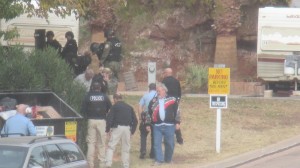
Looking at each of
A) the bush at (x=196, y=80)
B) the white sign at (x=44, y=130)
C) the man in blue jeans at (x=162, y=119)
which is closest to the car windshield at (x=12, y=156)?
the white sign at (x=44, y=130)

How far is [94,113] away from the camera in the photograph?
18.7m

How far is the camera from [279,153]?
2172cm

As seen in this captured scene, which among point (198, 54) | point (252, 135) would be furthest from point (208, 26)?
point (252, 135)

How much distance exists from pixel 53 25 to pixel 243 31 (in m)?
9.30

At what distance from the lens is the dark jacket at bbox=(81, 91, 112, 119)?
18.6 metres

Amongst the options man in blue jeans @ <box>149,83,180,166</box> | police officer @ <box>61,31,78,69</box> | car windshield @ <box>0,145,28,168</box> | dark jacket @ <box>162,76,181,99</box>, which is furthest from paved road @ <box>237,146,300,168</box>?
car windshield @ <box>0,145,28,168</box>

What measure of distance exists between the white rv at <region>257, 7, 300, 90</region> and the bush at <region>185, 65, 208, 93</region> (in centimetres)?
214

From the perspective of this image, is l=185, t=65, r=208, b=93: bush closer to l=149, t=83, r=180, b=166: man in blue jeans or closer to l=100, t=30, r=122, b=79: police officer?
l=100, t=30, r=122, b=79: police officer

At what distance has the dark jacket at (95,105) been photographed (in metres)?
18.6

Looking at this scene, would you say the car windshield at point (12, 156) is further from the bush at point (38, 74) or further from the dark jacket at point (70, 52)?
the dark jacket at point (70, 52)

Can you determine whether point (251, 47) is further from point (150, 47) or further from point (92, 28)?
point (92, 28)

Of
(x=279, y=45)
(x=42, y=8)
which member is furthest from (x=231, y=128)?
(x=279, y=45)

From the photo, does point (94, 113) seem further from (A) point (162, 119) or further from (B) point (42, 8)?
(B) point (42, 8)

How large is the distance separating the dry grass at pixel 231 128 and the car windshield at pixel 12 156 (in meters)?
6.87
